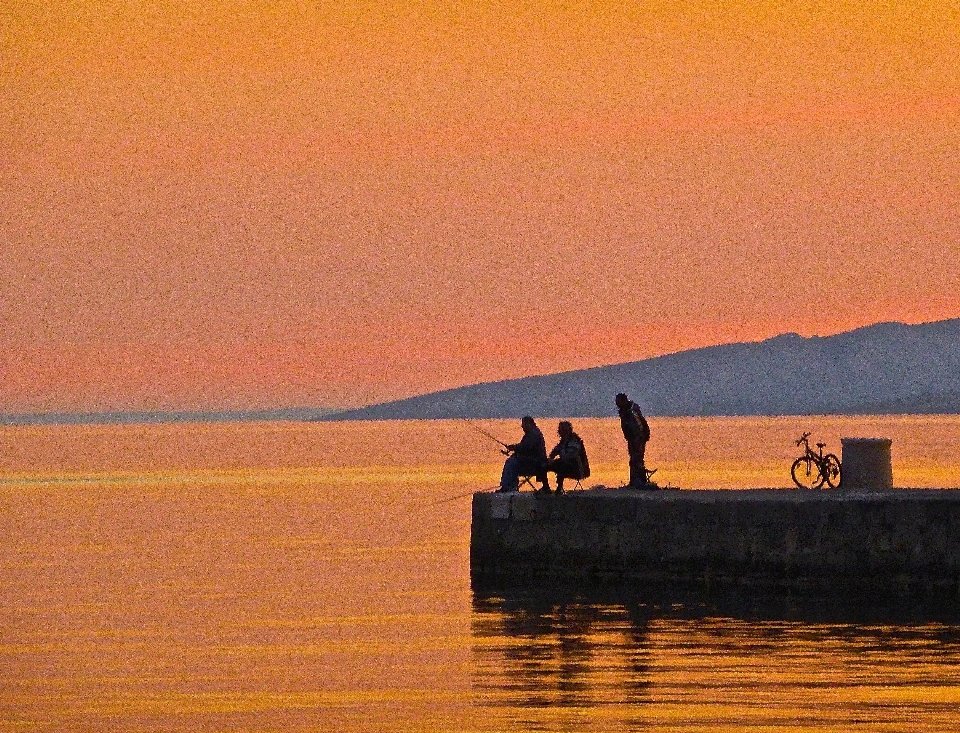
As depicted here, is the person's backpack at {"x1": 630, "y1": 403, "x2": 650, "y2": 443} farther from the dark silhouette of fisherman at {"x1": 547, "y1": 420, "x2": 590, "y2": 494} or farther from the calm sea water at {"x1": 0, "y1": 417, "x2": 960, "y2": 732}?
the calm sea water at {"x1": 0, "y1": 417, "x2": 960, "y2": 732}

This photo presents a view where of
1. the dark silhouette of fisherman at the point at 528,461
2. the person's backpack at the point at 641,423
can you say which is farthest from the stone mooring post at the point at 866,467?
the dark silhouette of fisherman at the point at 528,461

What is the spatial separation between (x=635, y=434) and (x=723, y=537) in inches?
133

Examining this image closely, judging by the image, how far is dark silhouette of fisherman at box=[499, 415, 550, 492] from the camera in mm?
31984

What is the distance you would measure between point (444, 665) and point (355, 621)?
599 centimetres

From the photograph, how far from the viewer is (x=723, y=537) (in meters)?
29.3

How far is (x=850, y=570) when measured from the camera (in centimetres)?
2788

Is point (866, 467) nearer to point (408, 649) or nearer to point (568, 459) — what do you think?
point (568, 459)

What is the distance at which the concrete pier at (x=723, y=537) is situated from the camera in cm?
2747

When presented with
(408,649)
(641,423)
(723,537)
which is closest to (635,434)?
(641,423)

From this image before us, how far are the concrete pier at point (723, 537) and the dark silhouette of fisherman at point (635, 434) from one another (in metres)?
0.59

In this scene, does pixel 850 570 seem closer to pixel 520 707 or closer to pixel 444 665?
pixel 444 665

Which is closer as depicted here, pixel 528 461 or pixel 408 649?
pixel 408 649

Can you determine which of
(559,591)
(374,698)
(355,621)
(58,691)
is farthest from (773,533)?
(58,691)

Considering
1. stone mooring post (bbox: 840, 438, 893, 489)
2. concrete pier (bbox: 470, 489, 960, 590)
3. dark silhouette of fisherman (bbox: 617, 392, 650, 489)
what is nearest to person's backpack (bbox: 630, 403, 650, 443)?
dark silhouette of fisherman (bbox: 617, 392, 650, 489)
